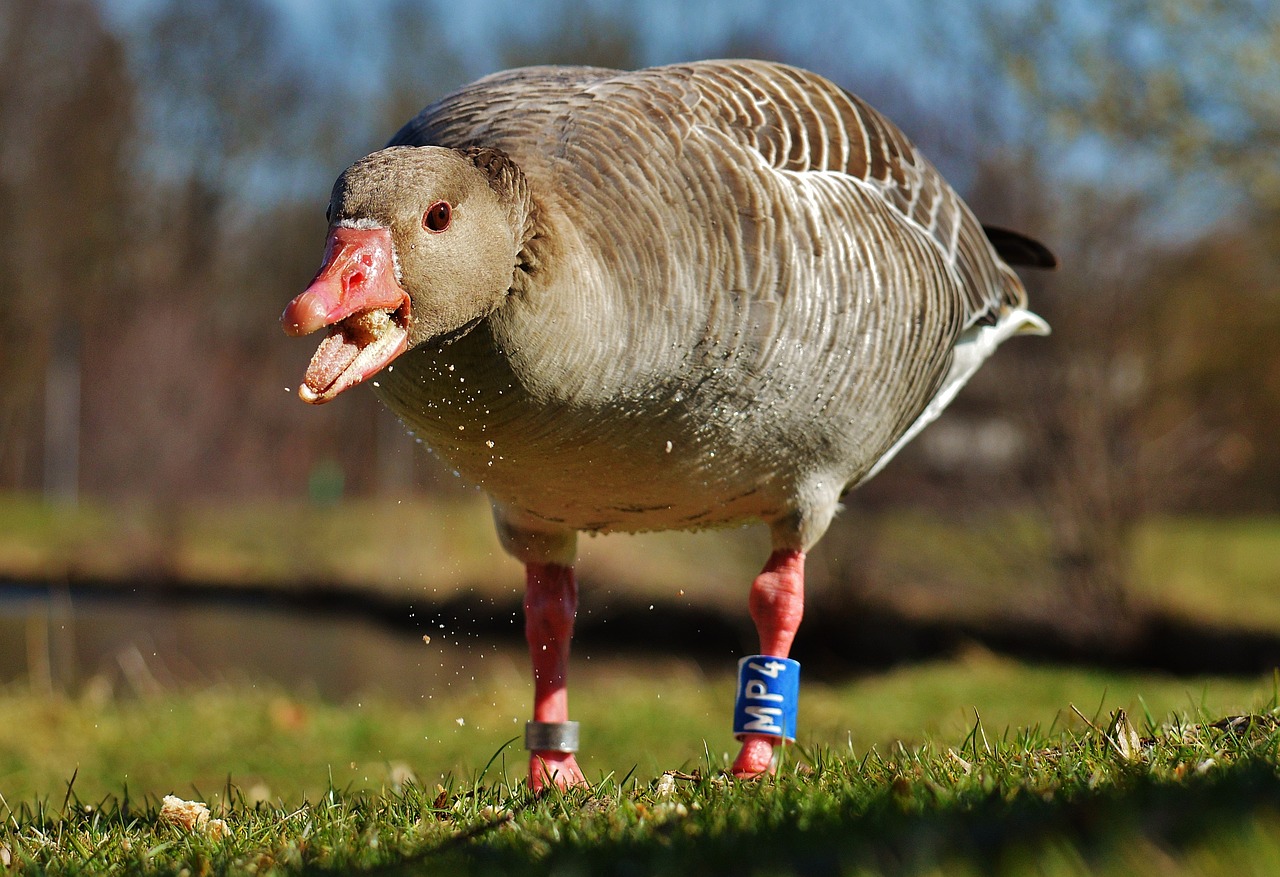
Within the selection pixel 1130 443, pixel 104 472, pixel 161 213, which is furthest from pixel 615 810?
pixel 161 213

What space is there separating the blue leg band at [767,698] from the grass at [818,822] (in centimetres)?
42

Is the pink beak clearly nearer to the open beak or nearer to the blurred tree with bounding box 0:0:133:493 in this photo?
the open beak

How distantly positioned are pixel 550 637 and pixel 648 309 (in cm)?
155

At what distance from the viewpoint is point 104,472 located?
1015 inches

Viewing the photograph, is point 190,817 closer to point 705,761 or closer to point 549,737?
point 549,737

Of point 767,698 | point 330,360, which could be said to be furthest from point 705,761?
point 330,360

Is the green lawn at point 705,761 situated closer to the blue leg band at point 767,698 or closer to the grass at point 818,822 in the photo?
the grass at point 818,822

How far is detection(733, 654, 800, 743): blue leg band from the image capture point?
417 cm

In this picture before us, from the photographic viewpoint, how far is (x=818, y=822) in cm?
266

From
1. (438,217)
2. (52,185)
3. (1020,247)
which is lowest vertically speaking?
(52,185)

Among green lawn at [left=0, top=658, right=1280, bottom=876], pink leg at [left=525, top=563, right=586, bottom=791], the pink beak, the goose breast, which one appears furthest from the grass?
the pink beak

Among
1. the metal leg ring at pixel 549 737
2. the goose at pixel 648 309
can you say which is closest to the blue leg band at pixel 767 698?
the goose at pixel 648 309

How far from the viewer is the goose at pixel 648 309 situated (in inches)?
125

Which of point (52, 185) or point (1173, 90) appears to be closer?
point (1173, 90)
